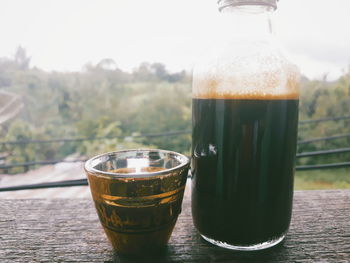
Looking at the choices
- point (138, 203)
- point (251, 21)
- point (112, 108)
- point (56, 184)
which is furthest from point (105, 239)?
point (112, 108)

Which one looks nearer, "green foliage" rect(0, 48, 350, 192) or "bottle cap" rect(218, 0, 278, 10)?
"bottle cap" rect(218, 0, 278, 10)

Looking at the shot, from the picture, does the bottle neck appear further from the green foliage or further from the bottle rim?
the green foliage

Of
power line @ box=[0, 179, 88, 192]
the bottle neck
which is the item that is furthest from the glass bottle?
power line @ box=[0, 179, 88, 192]

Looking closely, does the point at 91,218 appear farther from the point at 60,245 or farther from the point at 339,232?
the point at 339,232

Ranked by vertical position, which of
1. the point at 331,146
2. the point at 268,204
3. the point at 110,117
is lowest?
the point at 331,146

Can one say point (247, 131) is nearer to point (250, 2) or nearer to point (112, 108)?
point (250, 2)

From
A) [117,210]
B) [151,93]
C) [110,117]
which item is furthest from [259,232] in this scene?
[110,117]

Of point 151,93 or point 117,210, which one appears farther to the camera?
point 151,93
